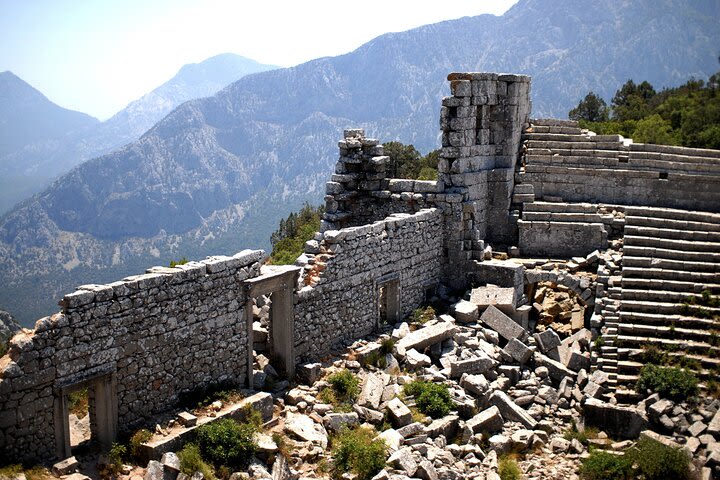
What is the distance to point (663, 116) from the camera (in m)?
39.2

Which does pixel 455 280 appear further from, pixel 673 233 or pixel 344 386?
pixel 344 386

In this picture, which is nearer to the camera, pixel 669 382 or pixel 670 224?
pixel 669 382

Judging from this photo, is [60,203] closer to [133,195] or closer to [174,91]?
[133,195]

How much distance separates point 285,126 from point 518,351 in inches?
3439

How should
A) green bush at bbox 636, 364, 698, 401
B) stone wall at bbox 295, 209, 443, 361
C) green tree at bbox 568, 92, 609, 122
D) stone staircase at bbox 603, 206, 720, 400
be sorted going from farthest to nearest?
1. green tree at bbox 568, 92, 609, 122
2. stone staircase at bbox 603, 206, 720, 400
3. stone wall at bbox 295, 209, 443, 361
4. green bush at bbox 636, 364, 698, 401

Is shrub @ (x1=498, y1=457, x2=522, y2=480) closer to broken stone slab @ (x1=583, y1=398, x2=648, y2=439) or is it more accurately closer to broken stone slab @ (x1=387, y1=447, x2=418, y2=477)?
broken stone slab @ (x1=387, y1=447, x2=418, y2=477)

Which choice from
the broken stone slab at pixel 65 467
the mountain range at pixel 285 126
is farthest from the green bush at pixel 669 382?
the mountain range at pixel 285 126

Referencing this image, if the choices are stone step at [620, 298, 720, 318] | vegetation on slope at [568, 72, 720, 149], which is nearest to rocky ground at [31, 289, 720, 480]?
Answer: stone step at [620, 298, 720, 318]

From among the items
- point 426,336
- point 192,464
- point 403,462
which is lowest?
point 403,462

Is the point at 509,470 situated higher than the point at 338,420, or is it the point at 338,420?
the point at 338,420

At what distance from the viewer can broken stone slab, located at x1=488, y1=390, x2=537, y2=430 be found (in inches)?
578

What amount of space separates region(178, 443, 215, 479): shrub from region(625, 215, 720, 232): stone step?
13.1 m

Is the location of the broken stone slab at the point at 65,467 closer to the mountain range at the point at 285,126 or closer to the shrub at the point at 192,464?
the shrub at the point at 192,464

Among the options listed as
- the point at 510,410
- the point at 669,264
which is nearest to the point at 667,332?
the point at 669,264
